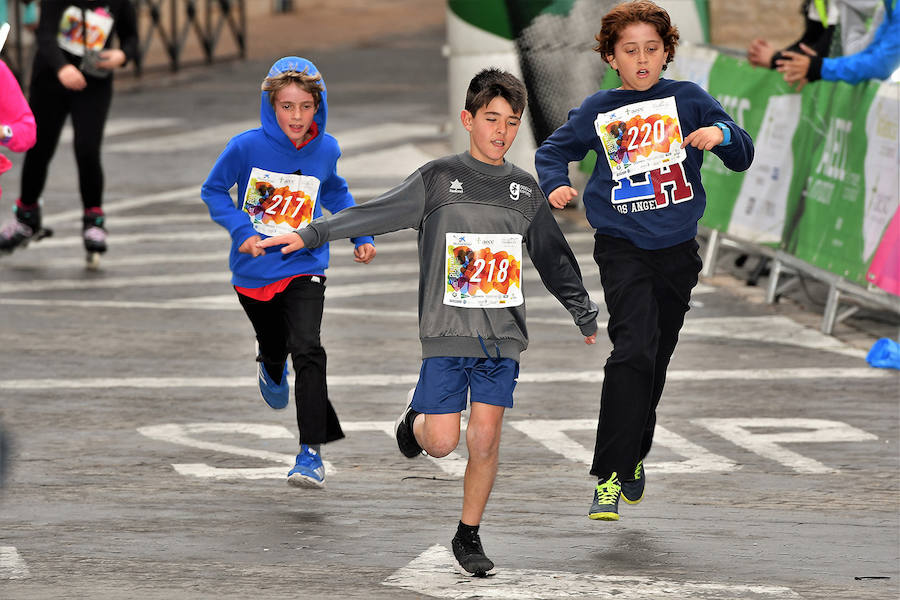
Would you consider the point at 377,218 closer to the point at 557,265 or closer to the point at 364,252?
the point at 557,265

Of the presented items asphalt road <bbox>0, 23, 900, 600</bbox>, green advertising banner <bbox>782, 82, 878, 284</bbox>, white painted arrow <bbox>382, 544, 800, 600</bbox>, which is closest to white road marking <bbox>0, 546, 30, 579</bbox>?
asphalt road <bbox>0, 23, 900, 600</bbox>

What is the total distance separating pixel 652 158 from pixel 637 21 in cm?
50

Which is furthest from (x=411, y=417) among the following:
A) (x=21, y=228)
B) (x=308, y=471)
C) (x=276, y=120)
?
(x=21, y=228)

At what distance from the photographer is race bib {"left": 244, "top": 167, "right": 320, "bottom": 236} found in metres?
6.95

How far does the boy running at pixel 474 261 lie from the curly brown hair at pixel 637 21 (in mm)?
612

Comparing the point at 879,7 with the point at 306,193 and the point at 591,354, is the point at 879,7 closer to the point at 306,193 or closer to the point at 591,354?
the point at 591,354

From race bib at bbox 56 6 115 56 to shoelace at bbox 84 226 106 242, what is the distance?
122cm

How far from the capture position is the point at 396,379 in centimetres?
904

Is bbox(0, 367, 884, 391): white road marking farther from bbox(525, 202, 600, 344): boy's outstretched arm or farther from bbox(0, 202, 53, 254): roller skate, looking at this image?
bbox(0, 202, 53, 254): roller skate

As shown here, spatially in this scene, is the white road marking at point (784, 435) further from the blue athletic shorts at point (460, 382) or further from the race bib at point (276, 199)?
the race bib at point (276, 199)

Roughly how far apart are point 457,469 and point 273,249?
1219mm

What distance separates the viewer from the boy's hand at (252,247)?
639 centimetres

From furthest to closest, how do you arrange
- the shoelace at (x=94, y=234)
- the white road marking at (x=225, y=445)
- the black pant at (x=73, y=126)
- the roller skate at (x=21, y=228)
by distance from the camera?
the roller skate at (x=21, y=228)
the shoelace at (x=94, y=234)
the black pant at (x=73, y=126)
the white road marking at (x=225, y=445)

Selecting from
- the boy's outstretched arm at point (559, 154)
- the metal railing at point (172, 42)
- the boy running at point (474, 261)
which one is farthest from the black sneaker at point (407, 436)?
the metal railing at point (172, 42)
